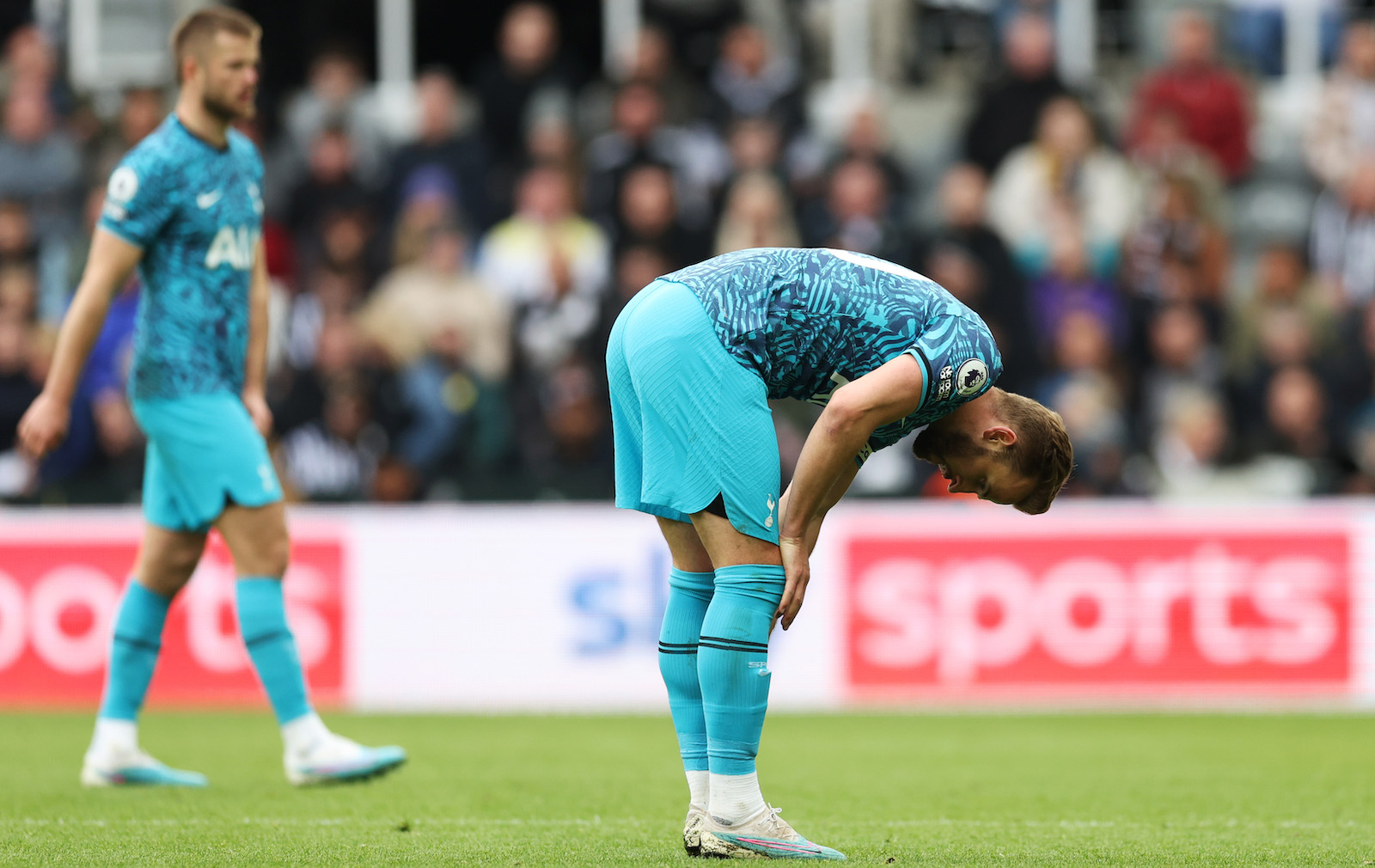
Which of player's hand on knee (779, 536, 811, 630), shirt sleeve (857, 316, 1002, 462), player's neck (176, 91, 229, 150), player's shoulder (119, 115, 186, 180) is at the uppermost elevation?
player's neck (176, 91, 229, 150)

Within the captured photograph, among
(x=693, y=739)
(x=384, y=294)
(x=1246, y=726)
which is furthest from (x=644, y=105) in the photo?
(x=693, y=739)

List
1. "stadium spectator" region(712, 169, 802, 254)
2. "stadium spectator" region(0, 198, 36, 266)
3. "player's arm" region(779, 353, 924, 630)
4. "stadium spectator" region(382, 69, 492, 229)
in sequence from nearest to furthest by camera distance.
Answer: "player's arm" region(779, 353, 924, 630), "stadium spectator" region(712, 169, 802, 254), "stadium spectator" region(0, 198, 36, 266), "stadium spectator" region(382, 69, 492, 229)

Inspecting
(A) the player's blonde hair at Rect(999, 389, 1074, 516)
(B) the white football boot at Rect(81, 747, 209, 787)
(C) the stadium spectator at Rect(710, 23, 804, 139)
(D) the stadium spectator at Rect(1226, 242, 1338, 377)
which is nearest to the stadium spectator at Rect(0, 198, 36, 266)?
(C) the stadium spectator at Rect(710, 23, 804, 139)

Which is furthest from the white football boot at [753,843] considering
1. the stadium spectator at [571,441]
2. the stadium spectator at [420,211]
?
the stadium spectator at [420,211]

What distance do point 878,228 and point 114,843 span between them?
26.8 feet

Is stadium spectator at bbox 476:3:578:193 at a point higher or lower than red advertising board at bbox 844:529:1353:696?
higher

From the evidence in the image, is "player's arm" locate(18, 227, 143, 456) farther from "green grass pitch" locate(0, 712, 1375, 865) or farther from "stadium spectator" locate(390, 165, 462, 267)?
"stadium spectator" locate(390, 165, 462, 267)

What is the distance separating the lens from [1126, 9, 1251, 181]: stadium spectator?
13602 millimetres

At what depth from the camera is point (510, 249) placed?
1258 cm

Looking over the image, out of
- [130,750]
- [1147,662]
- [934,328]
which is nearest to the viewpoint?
[934,328]

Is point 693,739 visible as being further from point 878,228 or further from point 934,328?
point 878,228

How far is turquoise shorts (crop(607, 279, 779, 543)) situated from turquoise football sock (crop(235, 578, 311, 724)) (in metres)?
2.12

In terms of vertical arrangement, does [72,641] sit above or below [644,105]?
below

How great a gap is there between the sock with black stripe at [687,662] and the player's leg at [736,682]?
8.2 inches
